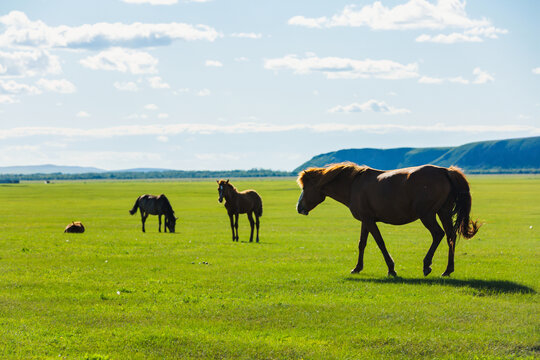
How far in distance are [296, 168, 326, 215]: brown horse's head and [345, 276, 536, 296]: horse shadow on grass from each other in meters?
2.62

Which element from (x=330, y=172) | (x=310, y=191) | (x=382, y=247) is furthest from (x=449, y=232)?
(x=310, y=191)

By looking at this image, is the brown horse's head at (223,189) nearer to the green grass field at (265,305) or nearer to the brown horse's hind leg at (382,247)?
the green grass field at (265,305)

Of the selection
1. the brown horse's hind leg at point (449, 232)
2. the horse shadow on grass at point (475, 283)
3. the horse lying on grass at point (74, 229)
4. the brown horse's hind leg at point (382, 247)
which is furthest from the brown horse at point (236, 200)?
the brown horse's hind leg at point (449, 232)

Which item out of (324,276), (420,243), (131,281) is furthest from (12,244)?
(420,243)

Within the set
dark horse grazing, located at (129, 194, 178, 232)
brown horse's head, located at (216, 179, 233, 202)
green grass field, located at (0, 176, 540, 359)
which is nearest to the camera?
green grass field, located at (0, 176, 540, 359)

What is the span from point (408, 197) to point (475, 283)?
8.55 ft

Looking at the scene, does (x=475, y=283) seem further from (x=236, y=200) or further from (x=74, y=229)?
(x=74, y=229)

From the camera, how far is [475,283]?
14023 mm

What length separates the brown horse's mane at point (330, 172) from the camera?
16297 mm

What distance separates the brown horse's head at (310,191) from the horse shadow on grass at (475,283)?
2622mm

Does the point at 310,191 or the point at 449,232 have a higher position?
the point at 310,191

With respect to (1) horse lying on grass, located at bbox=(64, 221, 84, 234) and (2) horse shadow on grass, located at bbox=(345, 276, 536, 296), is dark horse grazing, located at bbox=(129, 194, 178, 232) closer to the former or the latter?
(1) horse lying on grass, located at bbox=(64, 221, 84, 234)

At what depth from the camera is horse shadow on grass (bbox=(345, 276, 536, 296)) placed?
42.8 ft

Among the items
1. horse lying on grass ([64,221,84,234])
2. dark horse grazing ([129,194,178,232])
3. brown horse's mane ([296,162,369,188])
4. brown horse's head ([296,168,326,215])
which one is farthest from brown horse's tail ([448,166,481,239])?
horse lying on grass ([64,221,84,234])
